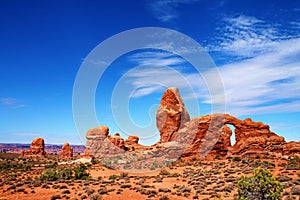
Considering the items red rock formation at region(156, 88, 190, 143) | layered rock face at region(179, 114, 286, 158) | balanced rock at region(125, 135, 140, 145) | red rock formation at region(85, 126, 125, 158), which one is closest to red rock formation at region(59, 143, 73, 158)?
red rock formation at region(85, 126, 125, 158)

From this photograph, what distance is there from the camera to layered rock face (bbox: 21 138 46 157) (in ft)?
213

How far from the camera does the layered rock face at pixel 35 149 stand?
213ft

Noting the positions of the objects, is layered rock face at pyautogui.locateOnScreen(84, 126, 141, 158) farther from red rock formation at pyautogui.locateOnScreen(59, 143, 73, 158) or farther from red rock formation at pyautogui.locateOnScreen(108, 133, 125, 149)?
red rock formation at pyautogui.locateOnScreen(59, 143, 73, 158)

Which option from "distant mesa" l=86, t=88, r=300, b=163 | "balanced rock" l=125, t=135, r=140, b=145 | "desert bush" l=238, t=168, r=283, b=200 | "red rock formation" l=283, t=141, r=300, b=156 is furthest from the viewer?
"balanced rock" l=125, t=135, r=140, b=145

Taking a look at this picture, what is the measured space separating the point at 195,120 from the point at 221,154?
6356 millimetres

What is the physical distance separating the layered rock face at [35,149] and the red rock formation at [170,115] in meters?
36.4

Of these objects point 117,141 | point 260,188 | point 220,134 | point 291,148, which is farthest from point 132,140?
point 260,188

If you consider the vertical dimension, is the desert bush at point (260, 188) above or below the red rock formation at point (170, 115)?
below

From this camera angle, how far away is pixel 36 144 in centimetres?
6606

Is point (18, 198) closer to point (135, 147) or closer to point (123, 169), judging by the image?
point (123, 169)

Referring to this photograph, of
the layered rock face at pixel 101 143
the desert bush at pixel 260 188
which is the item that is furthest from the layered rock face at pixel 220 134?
the desert bush at pixel 260 188

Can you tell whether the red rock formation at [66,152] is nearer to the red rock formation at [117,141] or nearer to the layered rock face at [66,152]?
the layered rock face at [66,152]

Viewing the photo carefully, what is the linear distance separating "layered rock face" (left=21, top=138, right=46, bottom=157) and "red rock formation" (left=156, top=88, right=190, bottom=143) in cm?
3638

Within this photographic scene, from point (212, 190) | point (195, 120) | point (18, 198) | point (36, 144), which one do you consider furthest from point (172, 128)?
point (36, 144)
